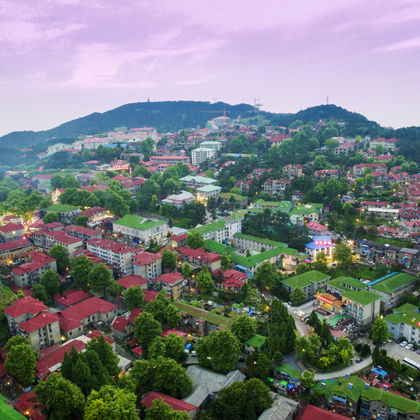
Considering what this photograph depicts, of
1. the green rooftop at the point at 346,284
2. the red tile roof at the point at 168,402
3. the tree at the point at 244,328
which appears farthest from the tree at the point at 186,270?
the red tile roof at the point at 168,402

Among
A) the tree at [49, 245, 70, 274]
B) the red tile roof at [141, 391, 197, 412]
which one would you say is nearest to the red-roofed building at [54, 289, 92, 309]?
the tree at [49, 245, 70, 274]

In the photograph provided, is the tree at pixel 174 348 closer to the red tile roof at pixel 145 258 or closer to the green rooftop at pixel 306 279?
the red tile roof at pixel 145 258

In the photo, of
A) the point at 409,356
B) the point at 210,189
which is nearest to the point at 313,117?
the point at 210,189

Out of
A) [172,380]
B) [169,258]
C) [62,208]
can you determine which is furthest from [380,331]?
[62,208]

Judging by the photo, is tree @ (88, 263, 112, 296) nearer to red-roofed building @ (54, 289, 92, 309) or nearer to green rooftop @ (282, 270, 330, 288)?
red-roofed building @ (54, 289, 92, 309)

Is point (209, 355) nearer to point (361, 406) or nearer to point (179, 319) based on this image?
point (179, 319)

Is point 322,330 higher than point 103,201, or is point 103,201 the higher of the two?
point 103,201
